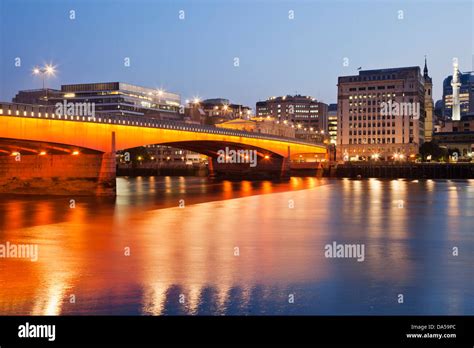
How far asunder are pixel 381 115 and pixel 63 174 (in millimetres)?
133884

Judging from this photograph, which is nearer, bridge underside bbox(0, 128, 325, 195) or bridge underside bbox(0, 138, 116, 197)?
bridge underside bbox(0, 128, 325, 195)

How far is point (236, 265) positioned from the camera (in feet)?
63.0

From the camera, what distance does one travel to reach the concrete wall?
54.0 metres

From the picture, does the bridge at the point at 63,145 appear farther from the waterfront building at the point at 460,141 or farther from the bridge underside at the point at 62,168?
the waterfront building at the point at 460,141

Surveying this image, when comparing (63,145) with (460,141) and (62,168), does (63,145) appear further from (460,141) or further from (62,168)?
(460,141)

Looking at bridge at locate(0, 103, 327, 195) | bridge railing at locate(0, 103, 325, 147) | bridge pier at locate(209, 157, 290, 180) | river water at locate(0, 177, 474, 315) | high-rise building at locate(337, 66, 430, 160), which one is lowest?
river water at locate(0, 177, 474, 315)

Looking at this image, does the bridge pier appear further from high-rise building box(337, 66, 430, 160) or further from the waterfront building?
the waterfront building

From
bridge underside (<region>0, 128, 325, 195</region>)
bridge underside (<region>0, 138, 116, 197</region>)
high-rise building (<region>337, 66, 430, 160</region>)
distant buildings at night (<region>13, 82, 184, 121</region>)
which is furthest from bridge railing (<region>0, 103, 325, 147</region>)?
high-rise building (<region>337, 66, 430, 160</region>)

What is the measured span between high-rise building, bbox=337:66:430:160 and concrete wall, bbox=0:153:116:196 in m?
126

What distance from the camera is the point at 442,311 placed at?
43.8 feet

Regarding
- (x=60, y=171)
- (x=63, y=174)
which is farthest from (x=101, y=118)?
(x=63, y=174)

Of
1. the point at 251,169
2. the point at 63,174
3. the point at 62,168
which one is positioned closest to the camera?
the point at 62,168

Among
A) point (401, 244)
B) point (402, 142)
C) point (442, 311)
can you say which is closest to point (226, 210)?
point (401, 244)
